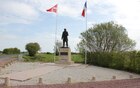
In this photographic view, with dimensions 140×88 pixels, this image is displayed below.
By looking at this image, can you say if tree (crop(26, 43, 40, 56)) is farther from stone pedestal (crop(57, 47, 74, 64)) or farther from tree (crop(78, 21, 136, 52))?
stone pedestal (crop(57, 47, 74, 64))

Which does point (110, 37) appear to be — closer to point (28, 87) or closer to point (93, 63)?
point (93, 63)

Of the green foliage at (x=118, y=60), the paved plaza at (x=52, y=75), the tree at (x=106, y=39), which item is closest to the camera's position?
the paved plaza at (x=52, y=75)

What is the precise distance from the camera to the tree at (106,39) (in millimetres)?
54156

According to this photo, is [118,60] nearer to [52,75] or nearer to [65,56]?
[65,56]

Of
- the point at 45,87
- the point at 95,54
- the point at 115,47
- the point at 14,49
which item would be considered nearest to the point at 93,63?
the point at 95,54

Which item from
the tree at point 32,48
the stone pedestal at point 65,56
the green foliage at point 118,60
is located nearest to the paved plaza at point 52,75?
the green foliage at point 118,60

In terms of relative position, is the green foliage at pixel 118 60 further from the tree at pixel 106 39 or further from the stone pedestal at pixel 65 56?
the tree at pixel 106 39

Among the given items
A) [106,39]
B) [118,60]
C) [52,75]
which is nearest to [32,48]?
[106,39]

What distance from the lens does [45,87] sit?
50.2 feet

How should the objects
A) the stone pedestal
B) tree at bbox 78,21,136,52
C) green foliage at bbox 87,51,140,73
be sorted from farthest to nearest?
tree at bbox 78,21,136,52 < the stone pedestal < green foliage at bbox 87,51,140,73

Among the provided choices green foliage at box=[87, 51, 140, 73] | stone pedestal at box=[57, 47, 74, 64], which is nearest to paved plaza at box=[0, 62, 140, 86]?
green foliage at box=[87, 51, 140, 73]

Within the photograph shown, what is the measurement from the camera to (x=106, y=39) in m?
54.6

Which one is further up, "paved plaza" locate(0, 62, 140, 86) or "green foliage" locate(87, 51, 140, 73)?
"green foliage" locate(87, 51, 140, 73)

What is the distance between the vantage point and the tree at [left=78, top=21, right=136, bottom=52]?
178ft
